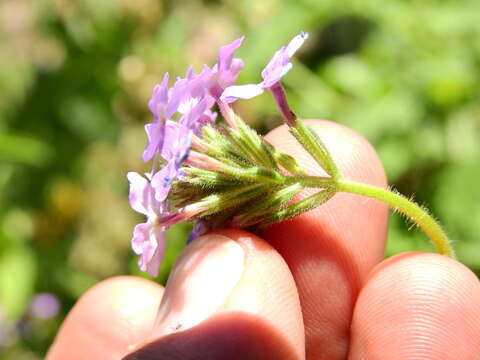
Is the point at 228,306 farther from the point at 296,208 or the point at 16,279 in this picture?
the point at 16,279

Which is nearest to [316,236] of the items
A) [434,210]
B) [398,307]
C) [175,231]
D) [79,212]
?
[398,307]

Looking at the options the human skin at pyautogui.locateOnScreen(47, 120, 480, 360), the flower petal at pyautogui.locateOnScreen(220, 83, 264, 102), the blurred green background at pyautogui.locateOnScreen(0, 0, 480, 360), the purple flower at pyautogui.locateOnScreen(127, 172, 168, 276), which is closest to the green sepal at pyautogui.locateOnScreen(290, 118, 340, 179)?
the flower petal at pyautogui.locateOnScreen(220, 83, 264, 102)

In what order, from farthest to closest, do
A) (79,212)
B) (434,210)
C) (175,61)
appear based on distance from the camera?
(79,212)
(175,61)
(434,210)

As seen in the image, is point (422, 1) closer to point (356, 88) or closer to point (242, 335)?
point (356, 88)

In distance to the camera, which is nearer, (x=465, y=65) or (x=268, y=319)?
(x=268, y=319)

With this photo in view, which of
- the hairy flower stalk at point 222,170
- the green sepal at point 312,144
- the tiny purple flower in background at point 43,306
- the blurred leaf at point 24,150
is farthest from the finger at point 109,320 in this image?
the blurred leaf at point 24,150

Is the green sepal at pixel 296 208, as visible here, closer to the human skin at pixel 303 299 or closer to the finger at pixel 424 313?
the human skin at pixel 303 299

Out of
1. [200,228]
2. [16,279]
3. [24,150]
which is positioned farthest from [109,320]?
[24,150]

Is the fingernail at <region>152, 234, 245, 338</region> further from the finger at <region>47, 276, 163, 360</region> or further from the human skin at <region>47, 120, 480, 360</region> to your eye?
the finger at <region>47, 276, 163, 360</region>
